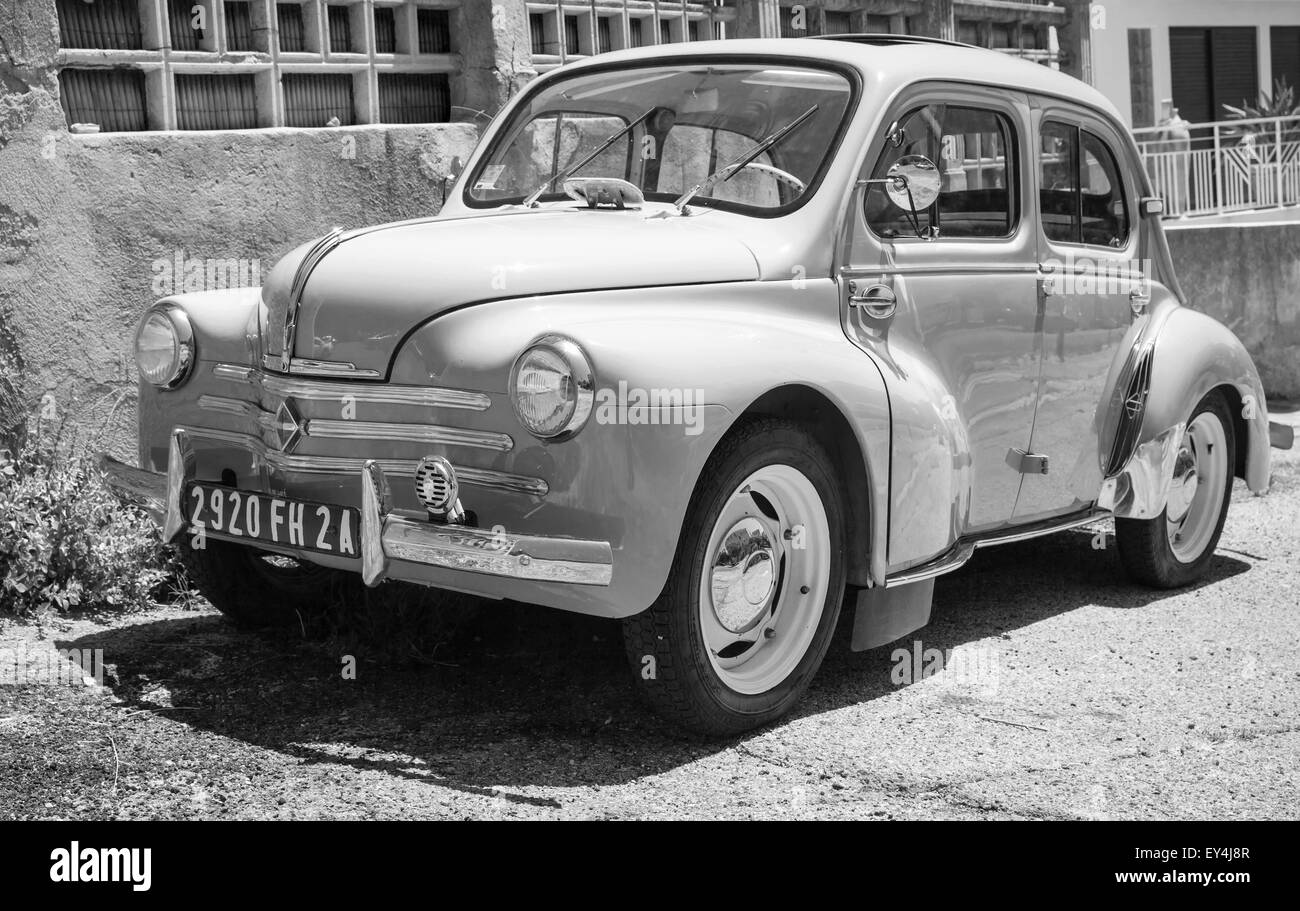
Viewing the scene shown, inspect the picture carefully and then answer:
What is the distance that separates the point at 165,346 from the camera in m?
4.27

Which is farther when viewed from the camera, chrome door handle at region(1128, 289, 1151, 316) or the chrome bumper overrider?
chrome door handle at region(1128, 289, 1151, 316)

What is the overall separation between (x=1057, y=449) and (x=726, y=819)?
7.15 ft

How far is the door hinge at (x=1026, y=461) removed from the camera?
4.82m

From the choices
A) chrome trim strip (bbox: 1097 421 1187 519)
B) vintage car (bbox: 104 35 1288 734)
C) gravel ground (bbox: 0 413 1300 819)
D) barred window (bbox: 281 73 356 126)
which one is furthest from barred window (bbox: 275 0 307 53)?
chrome trim strip (bbox: 1097 421 1187 519)

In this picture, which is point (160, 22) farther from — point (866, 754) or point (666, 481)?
point (866, 754)

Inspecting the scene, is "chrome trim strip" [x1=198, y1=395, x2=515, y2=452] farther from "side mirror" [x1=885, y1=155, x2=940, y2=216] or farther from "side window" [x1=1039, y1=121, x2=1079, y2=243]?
"side window" [x1=1039, y1=121, x2=1079, y2=243]

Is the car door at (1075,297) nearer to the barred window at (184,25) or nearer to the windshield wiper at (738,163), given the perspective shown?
the windshield wiper at (738,163)

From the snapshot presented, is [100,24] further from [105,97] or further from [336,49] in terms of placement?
[336,49]

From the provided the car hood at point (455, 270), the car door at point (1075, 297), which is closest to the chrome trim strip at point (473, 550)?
the car hood at point (455, 270)

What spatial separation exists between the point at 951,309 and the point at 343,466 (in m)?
1.87

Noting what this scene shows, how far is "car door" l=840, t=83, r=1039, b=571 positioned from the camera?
4.26 meters

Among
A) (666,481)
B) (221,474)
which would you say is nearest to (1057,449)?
(666,481)

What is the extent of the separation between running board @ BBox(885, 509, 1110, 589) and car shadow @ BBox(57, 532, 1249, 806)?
0.35m

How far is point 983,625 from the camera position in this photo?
517cm
